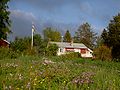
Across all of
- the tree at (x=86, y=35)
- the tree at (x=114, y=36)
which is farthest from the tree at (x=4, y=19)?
the tree at (x=86, y=35)

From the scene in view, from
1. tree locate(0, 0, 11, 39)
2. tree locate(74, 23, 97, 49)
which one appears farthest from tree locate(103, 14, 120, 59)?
tree locate(74, 23, 97, 49)

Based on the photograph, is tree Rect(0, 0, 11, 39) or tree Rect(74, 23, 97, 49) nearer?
tree Rect(0, 0, 11, 39)

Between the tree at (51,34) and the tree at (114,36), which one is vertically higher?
the tree at (51,34)

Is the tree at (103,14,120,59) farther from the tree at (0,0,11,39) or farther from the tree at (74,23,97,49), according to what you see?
the tree at (74,23,97,49)

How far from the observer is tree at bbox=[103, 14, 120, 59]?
75.0m

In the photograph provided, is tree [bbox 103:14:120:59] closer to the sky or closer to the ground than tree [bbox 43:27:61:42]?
closer to the ground

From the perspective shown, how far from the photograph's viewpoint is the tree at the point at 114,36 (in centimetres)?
7502

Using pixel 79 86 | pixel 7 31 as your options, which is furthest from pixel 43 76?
pixel 7 31

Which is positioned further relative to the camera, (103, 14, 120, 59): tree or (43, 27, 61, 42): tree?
(43, 27, 61, 42): tree

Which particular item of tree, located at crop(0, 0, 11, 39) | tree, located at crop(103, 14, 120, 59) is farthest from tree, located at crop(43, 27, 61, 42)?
tree, located at crop(0, 0, 11, 39)

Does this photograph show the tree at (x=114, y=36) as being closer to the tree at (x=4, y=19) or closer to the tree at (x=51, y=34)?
the tree at (x=4, y=19)

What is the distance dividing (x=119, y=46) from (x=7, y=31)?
25286mm

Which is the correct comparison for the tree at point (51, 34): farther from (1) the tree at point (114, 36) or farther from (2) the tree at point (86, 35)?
(1) the tree at point (114, 36)

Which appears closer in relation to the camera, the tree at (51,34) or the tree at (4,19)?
the tree at (4,19)
